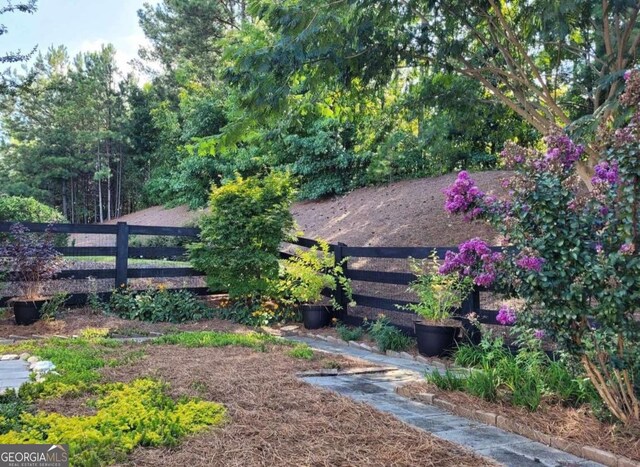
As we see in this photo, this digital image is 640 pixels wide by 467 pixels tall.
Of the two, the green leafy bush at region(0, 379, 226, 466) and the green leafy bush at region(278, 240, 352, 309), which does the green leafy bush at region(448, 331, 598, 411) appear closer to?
the green leafy bush at region(0, 379, 226, 466)

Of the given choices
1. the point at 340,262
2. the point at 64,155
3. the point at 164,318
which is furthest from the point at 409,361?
the point at 64,155

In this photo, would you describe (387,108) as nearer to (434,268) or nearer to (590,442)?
(434,268)

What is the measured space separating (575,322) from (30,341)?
16.9ft

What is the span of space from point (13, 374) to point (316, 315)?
387 cm

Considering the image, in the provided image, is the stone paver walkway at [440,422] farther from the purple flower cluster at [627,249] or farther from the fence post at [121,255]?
the fence post at [121,255]

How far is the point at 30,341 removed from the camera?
5277mm

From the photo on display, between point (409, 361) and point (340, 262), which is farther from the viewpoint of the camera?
point (340, 262)

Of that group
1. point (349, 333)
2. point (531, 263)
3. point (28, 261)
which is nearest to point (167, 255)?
point (28, 261)

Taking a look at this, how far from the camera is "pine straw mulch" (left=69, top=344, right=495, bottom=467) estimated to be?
90.0 inches

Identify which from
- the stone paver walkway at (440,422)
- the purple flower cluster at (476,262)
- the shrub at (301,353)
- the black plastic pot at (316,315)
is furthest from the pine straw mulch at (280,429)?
the black plastic pot at (316,315)

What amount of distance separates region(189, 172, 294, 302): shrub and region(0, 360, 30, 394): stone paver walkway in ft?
11.5

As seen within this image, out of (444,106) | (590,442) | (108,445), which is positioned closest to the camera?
(108,445)

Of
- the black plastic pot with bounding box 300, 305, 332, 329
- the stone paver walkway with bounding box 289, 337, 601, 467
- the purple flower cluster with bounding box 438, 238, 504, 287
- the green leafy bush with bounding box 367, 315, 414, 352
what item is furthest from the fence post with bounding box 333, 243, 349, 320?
the purple flower cluster with bounding box 438, 238, 504, 287

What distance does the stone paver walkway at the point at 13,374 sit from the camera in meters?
3.46
